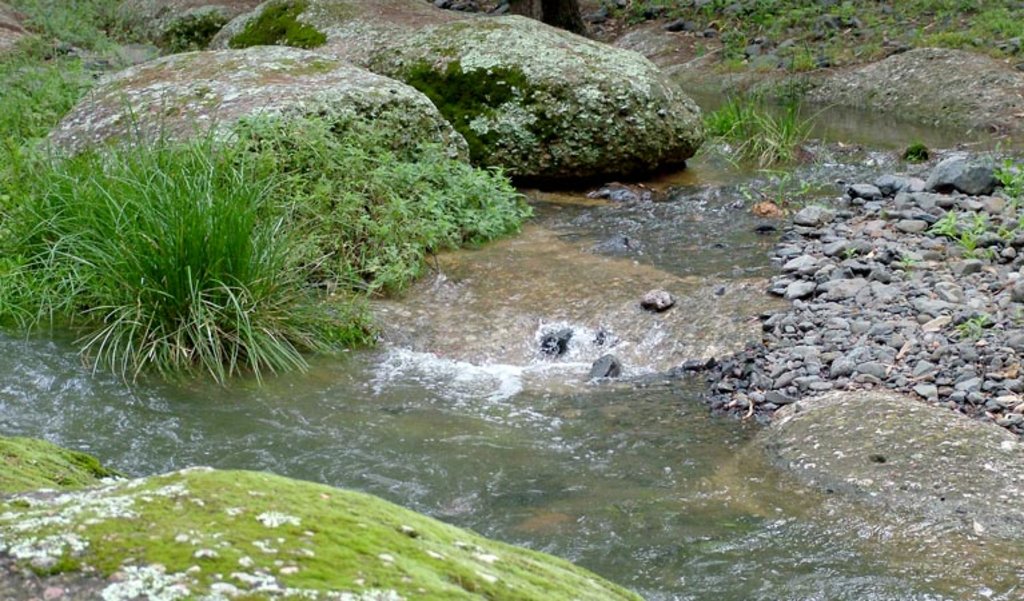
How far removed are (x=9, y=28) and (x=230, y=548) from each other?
53.9ft

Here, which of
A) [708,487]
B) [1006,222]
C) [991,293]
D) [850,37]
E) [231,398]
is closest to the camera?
[708,487]

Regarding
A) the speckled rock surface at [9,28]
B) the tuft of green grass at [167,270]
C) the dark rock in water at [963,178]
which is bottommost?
the dark rock in water at [963,178]

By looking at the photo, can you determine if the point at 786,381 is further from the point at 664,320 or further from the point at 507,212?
the point at 507,212

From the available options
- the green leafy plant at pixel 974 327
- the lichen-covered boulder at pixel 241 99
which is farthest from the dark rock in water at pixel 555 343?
the lichen-covered boulder at pixel 241 99

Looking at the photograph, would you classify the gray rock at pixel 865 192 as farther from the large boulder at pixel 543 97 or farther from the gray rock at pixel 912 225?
the large boulder at pixel 543 97

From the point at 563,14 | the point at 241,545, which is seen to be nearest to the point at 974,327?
the point at 241,545

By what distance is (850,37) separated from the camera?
1638cm

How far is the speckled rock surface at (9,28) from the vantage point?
15.0 metres

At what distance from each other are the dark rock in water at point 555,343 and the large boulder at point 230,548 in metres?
4.66

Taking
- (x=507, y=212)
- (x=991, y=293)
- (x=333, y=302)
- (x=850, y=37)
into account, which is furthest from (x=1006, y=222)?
(x=850, y=37)

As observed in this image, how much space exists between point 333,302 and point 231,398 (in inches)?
48.3

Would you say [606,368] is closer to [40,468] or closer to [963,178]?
[963,178]

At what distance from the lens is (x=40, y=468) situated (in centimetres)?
263

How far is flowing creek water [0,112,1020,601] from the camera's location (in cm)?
444
